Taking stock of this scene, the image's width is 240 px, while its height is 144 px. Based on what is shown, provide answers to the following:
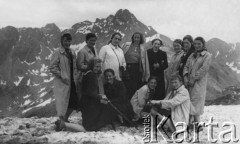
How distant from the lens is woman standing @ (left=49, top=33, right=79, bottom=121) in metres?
6.46

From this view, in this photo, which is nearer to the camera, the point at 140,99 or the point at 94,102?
the point at 94,102

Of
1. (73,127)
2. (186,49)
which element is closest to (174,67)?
(186,49)

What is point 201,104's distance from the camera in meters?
6.48

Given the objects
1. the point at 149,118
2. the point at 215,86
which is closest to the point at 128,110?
the point at 149,118

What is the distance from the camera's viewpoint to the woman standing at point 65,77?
646 cm

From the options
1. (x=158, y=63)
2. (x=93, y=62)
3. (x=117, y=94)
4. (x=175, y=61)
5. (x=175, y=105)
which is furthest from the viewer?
(x=158, y=63)

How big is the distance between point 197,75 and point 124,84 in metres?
1.48

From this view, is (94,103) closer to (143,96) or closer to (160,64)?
(143,96)

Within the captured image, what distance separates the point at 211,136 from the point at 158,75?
5.38 ft

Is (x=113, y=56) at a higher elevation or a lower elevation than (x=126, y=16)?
lower

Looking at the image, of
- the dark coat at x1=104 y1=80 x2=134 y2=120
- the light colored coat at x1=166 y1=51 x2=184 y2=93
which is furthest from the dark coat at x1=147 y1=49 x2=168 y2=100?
the dark coat at x1=104 y1=80 x2=134 y2=120

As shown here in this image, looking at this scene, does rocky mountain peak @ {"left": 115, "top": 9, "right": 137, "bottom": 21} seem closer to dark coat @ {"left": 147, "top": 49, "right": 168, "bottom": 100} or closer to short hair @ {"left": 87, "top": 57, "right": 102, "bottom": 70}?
dark coat @ {"left": 147, "top": 49, "right": 168, "bottom": 100}

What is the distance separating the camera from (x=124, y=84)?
6.91m

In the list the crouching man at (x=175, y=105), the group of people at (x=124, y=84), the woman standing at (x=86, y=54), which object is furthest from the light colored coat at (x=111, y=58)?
the crouching man at (x=175, y=105)
